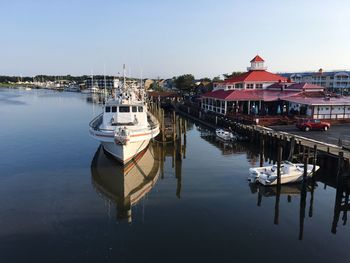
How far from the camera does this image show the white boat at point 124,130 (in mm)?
25141

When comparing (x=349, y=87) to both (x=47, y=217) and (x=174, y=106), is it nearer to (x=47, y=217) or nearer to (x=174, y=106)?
(x=174, y=106)

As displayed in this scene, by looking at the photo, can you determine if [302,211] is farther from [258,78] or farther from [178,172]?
[258,78]

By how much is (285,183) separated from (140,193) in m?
10.3

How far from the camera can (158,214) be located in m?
18.5

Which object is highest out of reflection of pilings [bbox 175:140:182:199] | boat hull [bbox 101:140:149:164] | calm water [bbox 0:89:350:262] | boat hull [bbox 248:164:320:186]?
boat hull [bbox 101:140:149:164]

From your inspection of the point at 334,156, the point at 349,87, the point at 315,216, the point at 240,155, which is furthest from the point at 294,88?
the point at 349,87

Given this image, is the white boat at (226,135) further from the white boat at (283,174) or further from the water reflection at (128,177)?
the white boat at (283,174)

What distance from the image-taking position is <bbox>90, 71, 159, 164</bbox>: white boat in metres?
25.1

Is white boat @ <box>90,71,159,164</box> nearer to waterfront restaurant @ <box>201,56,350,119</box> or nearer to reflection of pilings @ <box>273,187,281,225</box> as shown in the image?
Answer: reflection of pilings @ <box>273,187,281,225</box>

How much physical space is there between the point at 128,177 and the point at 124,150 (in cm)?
217

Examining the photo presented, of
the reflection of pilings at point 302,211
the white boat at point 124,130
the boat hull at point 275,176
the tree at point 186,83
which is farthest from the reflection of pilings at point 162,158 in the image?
the tree at point 186,83

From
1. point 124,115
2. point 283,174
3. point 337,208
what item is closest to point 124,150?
point 124,115

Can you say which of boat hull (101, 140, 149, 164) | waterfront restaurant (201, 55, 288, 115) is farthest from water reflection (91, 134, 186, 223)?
waterfront restaurant (201, 55, 288, 115)

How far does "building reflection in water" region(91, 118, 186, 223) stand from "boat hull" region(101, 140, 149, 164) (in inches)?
30.5
